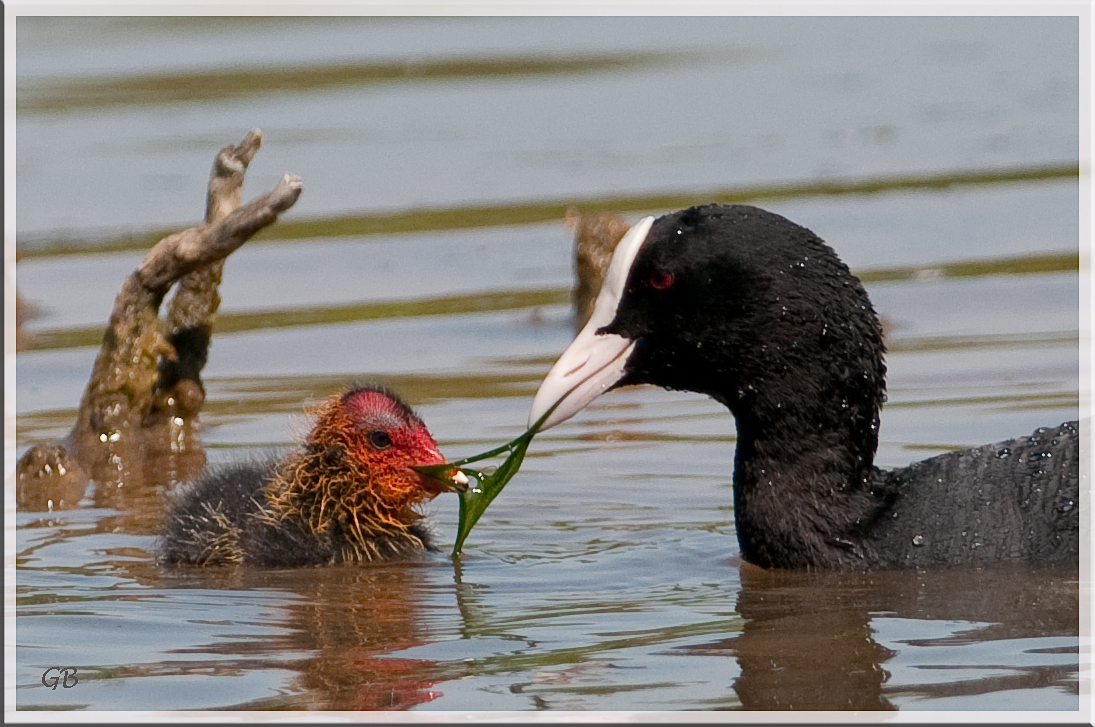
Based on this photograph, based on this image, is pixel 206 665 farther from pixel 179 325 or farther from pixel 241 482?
pixel 179 325

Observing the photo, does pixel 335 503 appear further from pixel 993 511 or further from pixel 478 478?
pixel 993 511

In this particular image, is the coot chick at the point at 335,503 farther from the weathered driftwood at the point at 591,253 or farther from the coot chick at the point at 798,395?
the weathered driftwood at the point at 591,253

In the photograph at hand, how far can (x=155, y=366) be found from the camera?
802cm

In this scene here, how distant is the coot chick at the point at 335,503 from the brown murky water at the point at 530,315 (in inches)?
4.4

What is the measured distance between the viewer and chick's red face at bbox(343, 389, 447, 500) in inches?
253

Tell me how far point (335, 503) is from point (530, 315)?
394cm

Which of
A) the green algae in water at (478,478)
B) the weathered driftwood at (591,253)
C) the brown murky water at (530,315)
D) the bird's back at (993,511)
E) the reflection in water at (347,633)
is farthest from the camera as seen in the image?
the weathered driftwood at (591,253)

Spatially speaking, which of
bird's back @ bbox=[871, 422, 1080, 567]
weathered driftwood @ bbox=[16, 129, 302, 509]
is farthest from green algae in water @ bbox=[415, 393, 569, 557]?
weathered driftwood @ bbox=[16, 129, 302, 509]

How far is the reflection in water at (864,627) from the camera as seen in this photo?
4711 mm

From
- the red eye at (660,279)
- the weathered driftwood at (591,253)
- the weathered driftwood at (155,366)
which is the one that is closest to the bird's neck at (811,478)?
the red eye at (660,279)

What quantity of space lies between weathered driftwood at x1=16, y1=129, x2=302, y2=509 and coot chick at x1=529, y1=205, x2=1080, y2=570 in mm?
1898

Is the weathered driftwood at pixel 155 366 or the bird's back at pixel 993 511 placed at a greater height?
the weathered driftwood at pixel 155 366

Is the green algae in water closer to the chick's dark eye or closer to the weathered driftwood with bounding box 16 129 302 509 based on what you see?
the chick's dark eye

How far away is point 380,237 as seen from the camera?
40.4ft
